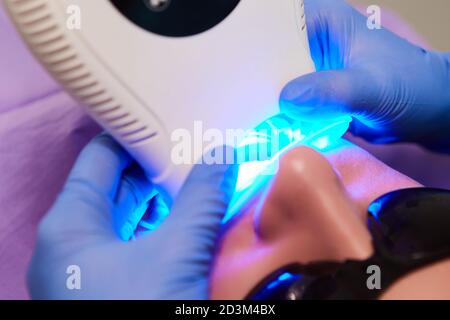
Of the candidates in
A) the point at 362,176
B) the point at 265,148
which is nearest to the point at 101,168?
the point at 265,148

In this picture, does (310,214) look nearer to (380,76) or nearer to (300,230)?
(300,230)

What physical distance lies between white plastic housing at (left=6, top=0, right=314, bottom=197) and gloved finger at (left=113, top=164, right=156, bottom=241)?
0.06 meters

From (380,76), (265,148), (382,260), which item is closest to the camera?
(382,260)

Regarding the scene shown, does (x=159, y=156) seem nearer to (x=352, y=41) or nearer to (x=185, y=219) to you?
(x=185, y=219)

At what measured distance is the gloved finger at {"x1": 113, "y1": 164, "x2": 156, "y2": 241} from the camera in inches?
26.8

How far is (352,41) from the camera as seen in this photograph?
2.67 feet

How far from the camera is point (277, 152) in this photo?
2.13ft

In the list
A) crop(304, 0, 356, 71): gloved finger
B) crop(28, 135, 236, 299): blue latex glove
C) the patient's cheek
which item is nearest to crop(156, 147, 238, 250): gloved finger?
crop(28, 135, 236, 299): blue latex glove

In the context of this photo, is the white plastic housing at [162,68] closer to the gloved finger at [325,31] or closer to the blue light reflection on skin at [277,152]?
the blue light reflection on skin at [277,152]

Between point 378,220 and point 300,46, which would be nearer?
point 378,220

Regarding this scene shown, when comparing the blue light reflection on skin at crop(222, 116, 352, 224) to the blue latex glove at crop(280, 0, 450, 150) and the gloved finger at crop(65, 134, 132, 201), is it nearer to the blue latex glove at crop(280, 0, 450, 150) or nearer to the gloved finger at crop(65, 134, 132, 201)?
the blue latex glove at crop(280, 0, 450, 150)

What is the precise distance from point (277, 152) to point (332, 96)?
0.35ft

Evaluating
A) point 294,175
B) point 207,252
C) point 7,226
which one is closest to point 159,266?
point 207,252

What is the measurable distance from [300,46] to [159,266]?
32 cm
